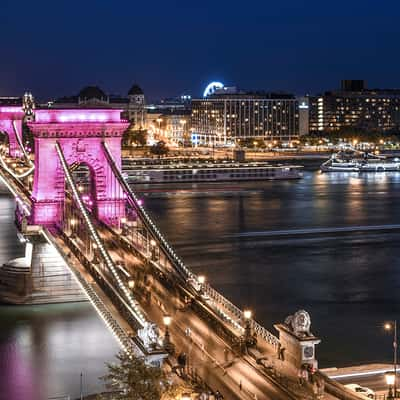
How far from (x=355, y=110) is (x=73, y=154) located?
133574 millimetres

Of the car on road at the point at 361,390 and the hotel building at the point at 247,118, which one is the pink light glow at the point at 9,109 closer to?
the car on road at the point at 361,390

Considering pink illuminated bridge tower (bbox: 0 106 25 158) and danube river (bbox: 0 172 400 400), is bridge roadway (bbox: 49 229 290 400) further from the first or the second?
pink illuminated bridge tower (bbox: 0 106 25 158)

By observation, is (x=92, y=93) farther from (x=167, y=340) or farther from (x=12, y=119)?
(x=167, y=340)

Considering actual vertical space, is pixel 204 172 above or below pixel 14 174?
below

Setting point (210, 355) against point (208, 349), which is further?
point (208, 349)

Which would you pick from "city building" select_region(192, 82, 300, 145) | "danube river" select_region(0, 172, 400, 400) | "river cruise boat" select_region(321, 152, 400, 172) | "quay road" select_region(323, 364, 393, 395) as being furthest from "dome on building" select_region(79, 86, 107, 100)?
"quay road" select_region(323, 364, 393, 395)

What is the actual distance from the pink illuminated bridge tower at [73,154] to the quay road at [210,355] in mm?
7088

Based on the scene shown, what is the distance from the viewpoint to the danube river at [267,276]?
18031mm

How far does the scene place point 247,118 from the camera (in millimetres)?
128125

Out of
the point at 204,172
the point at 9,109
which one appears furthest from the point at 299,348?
the point at 204,172

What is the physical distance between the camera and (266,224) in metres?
41.4

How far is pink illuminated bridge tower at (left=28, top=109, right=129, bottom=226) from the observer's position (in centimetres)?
2361

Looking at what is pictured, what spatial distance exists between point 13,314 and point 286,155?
265 ft

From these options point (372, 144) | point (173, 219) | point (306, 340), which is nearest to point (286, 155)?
point (372, 144)
